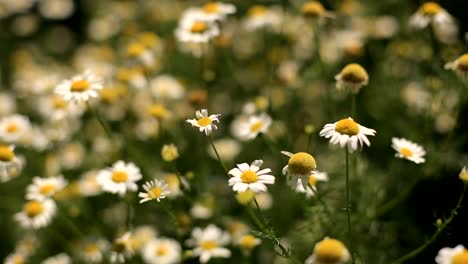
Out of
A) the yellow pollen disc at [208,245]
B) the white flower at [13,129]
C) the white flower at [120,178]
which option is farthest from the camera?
the white flower at [13,129]

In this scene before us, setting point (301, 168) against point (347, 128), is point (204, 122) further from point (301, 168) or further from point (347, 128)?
point (347, 128)

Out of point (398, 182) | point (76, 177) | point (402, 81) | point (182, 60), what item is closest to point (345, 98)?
point (402, 81)

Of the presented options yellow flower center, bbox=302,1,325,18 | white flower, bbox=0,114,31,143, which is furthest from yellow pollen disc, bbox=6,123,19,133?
yellow flower center, bbox=302,1,325,18

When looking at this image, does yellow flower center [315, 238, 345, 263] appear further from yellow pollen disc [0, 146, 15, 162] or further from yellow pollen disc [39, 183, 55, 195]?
yellow pollen disc [0, 146, 15, 162]

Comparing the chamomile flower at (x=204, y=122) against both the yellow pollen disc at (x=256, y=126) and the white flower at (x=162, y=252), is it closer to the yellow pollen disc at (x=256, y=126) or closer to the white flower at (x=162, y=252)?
the yellow pollen disc at (x=256, y=126)

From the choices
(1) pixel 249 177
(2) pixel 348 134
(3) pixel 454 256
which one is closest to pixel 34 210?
(1) pixel 249 177

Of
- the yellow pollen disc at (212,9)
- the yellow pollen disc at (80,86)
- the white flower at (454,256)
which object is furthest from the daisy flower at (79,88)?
the white flower at (454,256)
